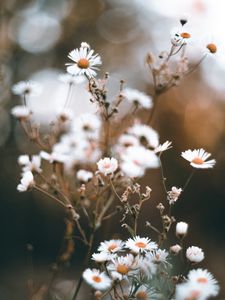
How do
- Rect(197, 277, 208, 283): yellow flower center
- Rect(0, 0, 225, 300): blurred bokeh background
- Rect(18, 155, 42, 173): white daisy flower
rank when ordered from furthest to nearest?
Rect(0, 0, 225, 300): blurred bokeh background → Rect(18, 155, 42, 173): white daisy flower → Rect(197, 277, 208, 283): yellow flower center

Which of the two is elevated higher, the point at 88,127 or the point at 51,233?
the point at 51,233

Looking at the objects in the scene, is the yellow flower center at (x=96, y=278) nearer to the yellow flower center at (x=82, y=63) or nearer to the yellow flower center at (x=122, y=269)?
the yellow flower center at (x=122, y=269)

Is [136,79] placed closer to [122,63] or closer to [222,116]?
[122,63]

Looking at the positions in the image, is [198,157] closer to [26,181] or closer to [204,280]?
[204,280]

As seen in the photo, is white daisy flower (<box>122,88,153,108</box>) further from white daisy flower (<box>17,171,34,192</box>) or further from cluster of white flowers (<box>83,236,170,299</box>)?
cluster of white flowers (<box>83,236,170,299</box>)

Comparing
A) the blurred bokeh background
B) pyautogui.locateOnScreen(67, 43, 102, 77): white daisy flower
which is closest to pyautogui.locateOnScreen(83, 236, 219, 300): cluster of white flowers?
pyautogui.locateOnScreen(67, 43, 102, 77): white daisy flower

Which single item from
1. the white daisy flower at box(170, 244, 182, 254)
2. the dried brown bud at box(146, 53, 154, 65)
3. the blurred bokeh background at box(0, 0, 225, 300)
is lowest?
the white daisy flower at box(170, 244, 182, 254)

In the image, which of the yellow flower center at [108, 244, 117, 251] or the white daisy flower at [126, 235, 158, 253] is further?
the yellow flower center at [108, 244, 117, 251]

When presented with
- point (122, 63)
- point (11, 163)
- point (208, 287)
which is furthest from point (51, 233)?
point (208, 287)
